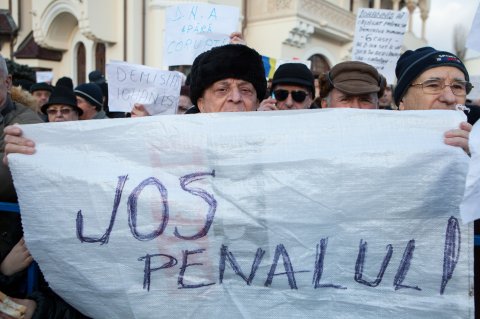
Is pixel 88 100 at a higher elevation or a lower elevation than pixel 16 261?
higher

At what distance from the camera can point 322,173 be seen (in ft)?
5.13

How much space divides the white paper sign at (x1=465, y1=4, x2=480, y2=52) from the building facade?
36.8 ft

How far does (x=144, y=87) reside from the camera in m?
3.41

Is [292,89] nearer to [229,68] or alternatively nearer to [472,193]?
[229,68]

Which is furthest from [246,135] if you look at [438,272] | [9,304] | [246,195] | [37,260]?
[9,304]

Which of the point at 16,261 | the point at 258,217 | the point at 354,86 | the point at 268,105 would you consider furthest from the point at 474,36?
the point at 268,105

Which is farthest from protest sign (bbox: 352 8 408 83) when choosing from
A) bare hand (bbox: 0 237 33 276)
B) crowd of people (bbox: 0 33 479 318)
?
bare hand (bbox: 0 237 33 276)

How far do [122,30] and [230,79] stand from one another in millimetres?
10963

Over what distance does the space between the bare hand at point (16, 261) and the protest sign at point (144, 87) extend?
1.71m

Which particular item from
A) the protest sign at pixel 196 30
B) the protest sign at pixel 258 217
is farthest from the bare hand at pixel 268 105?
the protest sign at pixel 258 217

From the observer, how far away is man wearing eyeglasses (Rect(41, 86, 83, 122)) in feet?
13.9

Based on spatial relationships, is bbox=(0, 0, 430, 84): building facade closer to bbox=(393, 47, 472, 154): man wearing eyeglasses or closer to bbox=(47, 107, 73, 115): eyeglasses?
bbox=(47, 107, 73, 115): eyeglasses

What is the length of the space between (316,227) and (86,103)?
3.69 metres

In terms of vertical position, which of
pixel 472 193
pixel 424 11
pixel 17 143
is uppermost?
pixel 424 11
